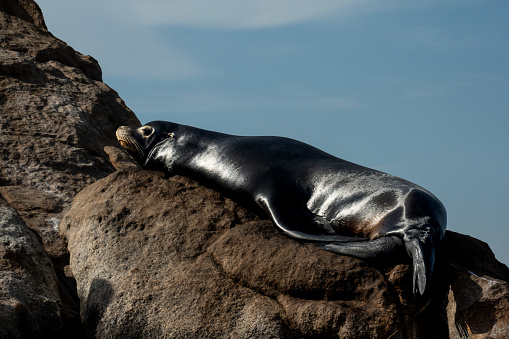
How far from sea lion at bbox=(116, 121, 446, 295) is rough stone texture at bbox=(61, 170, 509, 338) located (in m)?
0.16

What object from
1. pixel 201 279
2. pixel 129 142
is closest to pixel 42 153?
Answer: pixel 129 142

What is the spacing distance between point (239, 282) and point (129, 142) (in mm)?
2513

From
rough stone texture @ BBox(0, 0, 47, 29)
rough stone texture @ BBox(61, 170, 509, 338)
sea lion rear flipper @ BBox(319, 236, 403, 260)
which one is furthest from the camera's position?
rough stone texture @ BBox(0, 0, 47, 29)

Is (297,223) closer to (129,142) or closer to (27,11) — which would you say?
(129,142)

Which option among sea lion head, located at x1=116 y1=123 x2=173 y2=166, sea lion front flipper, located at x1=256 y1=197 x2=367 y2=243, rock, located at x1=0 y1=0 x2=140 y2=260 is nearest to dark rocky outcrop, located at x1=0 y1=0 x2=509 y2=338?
sea lion front flipper, located at x1=256 y1=197 x2=367 y2=243

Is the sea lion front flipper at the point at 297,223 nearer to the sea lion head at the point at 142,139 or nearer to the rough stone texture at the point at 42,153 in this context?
the sea lion head at the point at 142,139

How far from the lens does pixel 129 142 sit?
775 centimetres

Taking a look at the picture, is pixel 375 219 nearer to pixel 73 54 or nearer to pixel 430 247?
pixel 430 247

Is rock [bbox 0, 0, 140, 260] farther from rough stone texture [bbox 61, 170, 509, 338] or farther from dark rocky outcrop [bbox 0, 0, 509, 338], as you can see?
rough stone texture [bbox 61, 170, 509, 338]

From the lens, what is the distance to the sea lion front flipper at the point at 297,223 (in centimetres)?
604

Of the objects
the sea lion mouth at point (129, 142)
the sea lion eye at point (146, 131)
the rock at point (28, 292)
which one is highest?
the sea lion eye at point (146, 131)

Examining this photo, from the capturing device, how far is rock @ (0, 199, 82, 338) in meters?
5.48

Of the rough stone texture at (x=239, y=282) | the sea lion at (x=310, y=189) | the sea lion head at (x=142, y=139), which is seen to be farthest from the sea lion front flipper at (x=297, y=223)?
the sea lion head at (x=142, y=139)

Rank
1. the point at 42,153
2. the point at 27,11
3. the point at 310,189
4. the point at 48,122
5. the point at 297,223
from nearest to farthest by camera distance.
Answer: the point at 297,223 < the point at 310,189 < the point at 42,153 < the point at 48,122 < the point at 27,11
